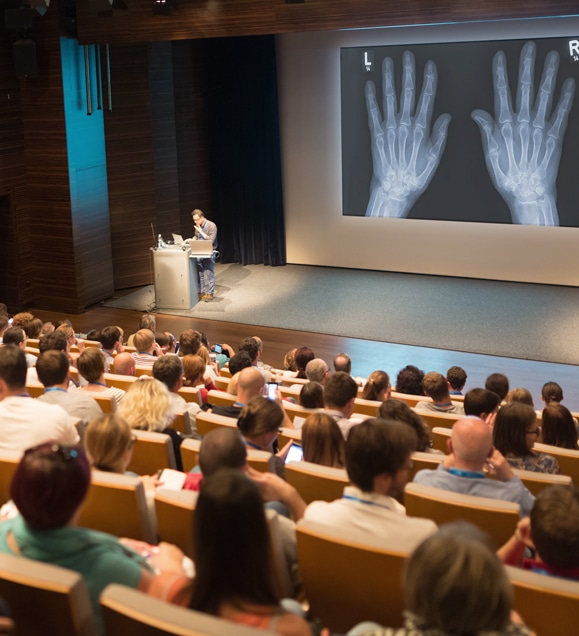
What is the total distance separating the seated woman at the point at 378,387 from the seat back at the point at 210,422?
5.98ft

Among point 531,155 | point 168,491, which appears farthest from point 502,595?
point 531,155

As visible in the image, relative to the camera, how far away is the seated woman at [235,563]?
6.48 ft

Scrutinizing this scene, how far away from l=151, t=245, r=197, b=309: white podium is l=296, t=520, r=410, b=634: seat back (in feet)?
27.8

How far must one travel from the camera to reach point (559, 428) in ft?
15.0

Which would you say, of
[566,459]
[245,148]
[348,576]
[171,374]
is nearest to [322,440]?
[348,576]

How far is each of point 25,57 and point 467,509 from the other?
28.9 feet

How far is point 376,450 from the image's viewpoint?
279cm

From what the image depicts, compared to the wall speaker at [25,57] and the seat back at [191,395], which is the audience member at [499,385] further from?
the wall speaker at [25,57]

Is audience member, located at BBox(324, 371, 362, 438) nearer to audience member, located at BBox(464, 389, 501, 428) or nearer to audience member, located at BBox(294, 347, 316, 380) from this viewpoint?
audience member, located at BBox(464, 389, 501, 428)

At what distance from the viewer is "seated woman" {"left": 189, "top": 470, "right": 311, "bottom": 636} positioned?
77.7 inches

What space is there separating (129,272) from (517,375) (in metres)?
5.70

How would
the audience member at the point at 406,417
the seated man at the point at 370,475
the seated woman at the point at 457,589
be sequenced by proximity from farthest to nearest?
the audience member at the point at 406,417
the seated man at the point at 370,475
the seated woman at the point at 457,589

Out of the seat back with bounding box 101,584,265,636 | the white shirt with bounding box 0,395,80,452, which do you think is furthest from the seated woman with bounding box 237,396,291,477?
the seat back with bounding box 101,584,265,636

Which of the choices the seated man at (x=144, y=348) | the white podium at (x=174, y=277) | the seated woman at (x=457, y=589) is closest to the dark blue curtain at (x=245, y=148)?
the white podium at (x=174, y=277)
